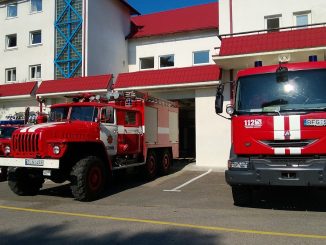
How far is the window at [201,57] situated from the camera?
22.2 meters

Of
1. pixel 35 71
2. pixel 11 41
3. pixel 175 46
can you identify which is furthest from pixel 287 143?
pixel 11 41

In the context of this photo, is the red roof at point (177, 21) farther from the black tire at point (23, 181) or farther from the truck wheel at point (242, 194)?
the truck wheel at point (242, 194)

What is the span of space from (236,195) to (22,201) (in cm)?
506

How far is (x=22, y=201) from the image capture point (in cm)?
910

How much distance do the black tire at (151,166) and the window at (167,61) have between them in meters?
11.0

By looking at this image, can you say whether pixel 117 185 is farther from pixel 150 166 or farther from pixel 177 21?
pixel 177 21

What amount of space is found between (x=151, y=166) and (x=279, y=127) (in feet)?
20.9

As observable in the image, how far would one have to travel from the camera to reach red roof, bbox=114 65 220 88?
15.9 meters

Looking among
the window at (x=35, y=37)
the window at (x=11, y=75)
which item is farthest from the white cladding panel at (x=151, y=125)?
the window at (x=11, y=75)

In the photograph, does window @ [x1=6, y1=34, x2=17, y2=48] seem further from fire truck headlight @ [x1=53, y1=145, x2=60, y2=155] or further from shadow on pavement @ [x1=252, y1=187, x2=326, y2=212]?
shadow on pavement @ [x1=252, y1=187, x2=326, y2=212]

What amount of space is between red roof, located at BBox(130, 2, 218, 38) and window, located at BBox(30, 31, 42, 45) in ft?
18.8

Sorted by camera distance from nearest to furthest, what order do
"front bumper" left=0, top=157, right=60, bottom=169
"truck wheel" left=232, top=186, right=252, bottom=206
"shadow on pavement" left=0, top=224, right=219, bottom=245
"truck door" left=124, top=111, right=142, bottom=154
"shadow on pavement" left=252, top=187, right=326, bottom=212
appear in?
"shadow on pavement" left=0, top=224, right=219, bottom=245 → "truck wheel" left=232, top=186, right=252, bottom=206 → "shadow on pavement" left=252, top=187, right=326, bottom=212 → "front bumper" left=0, top=157, right=60, bottom=169 → "truck door" left=124, top=111, right=142, bottom=154

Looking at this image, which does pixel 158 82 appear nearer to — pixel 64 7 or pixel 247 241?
pixel 64 7

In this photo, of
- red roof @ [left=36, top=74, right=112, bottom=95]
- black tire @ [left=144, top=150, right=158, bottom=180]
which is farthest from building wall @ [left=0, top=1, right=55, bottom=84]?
black tire @ [left=144, top=150, right=158, bottom=180]
